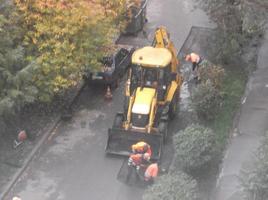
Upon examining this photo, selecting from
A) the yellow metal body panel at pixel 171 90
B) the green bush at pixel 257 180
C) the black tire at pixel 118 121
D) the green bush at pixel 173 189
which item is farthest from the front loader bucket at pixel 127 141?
the green bush at pixel 257 180

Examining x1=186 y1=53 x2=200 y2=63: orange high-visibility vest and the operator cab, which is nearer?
the operator cab

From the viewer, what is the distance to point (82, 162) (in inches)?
766

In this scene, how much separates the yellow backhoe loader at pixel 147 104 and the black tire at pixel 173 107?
0.15 feet

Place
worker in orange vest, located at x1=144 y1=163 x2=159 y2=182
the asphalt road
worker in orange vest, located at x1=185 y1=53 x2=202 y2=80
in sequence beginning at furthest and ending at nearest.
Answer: worker in orange vest, located at x1=185 y1=53 x2=202 y2=80, the asphalt road, worker in orange vest, located at x1=144 y1=163 x2=159 y2=182

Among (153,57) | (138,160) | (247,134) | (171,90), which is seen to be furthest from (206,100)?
(138,160)

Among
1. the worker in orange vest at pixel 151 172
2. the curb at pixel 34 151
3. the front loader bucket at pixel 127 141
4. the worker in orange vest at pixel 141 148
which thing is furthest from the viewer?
the front loader bucket at pixel 127 141

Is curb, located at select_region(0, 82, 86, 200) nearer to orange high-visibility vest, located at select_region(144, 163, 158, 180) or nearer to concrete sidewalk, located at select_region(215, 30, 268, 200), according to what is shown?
orange high-visibility vest, located at select_region(144, 163, 158, 180)

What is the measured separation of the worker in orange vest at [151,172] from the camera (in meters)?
17.3

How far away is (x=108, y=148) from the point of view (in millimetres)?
19344

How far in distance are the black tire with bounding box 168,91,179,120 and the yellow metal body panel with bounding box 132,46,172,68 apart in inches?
58.4

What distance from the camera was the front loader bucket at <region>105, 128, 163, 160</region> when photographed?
61.9 feet

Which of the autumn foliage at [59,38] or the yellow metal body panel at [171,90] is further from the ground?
the autumn foliage at [59,38]

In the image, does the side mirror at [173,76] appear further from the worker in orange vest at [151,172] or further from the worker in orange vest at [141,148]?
the worker in orange vest at [151,172]

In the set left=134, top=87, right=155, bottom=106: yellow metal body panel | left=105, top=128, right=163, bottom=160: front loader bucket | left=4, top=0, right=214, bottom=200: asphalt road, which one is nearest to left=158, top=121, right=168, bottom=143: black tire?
left=105, top=128, right=163, bottom=160: front loader bucket
